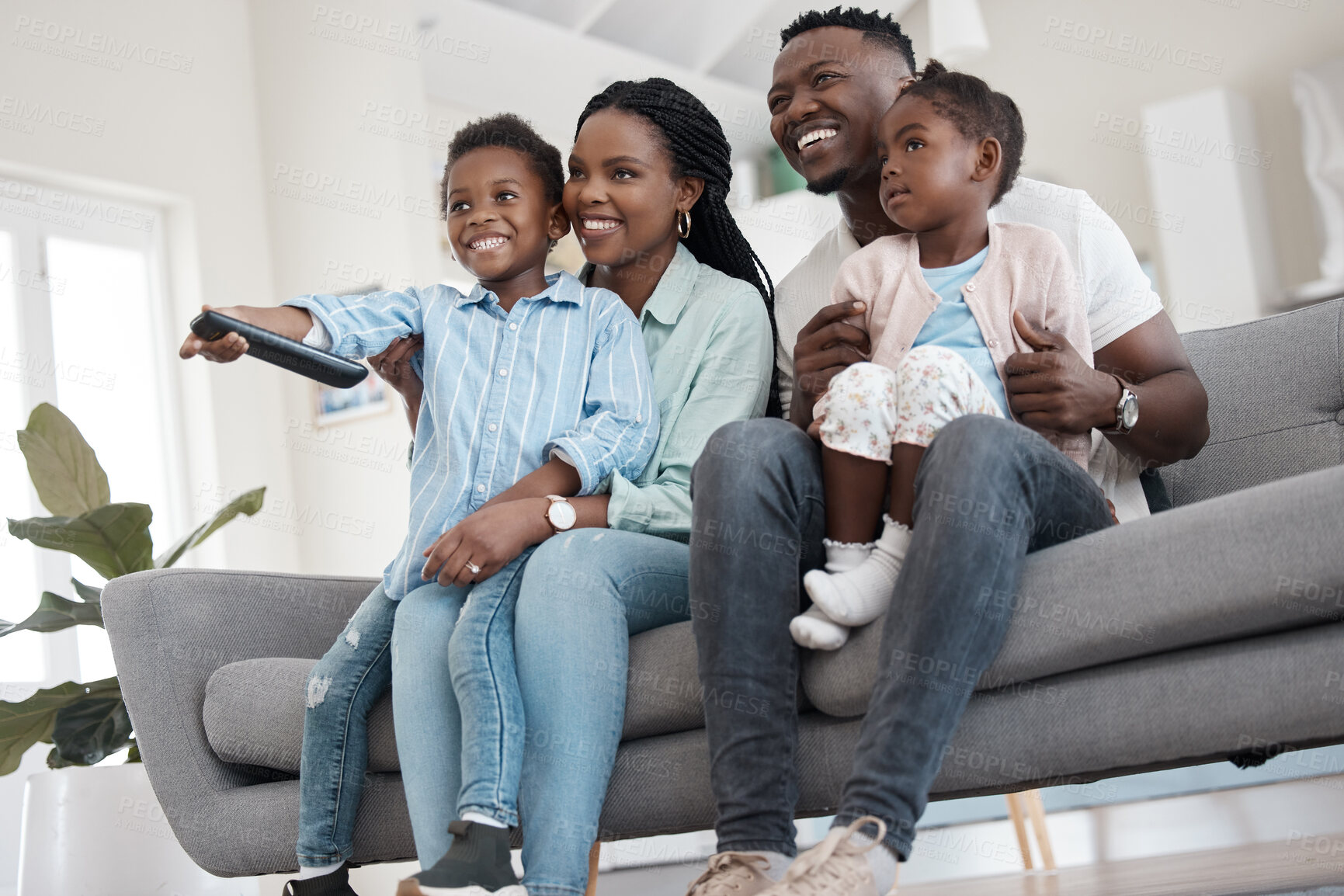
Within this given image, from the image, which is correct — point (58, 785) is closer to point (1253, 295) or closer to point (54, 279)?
point (54, 279)

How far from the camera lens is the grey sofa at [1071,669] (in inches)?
38.6

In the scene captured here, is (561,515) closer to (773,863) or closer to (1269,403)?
(773,863)

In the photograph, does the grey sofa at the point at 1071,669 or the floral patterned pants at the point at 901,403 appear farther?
the floral patterned pants at the point at 901,403

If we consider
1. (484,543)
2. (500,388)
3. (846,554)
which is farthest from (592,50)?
(846,554)

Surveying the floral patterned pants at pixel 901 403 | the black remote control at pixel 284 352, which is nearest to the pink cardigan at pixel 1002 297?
the floral patterned pants at pixel 901 403

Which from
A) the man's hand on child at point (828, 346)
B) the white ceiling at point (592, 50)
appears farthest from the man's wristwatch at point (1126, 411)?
the white ceiling at point (592, 50)

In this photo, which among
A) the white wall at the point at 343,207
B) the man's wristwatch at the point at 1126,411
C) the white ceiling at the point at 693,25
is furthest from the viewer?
the white ceiling at the point at 693,25

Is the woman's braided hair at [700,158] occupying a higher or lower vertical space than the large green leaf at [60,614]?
higher

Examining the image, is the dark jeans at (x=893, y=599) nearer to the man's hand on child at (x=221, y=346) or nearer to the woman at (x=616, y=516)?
the woman at (x=616, y=516)

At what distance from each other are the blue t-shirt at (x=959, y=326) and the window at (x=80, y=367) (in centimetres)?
281

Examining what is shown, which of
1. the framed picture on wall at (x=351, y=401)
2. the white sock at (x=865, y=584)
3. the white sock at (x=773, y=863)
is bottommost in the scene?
the white sock at (x=773, y=863)

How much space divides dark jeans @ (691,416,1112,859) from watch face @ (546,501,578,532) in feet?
0.58

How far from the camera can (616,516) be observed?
1.31 meters

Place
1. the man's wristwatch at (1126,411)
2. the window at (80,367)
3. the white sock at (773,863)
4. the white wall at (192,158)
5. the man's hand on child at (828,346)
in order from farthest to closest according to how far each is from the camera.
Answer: the white wall at (192,158)
the window at (80,367)
the man's hand on child at (828,346)
the man's wristwatch at (1126,411)
the white sock at (773,863)
